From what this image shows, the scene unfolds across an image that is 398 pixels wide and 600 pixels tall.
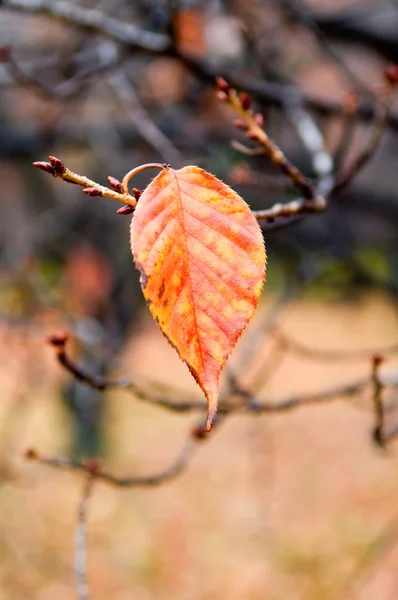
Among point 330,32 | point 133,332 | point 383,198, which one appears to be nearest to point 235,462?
point 133,332

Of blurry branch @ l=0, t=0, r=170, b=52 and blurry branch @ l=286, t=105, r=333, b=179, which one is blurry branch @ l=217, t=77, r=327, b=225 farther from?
blurry branch @ l=0, t=0, r=170, b=52

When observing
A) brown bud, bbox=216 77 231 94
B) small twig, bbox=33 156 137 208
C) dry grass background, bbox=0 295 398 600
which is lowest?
dry grass background, bbox=0 295 398 600

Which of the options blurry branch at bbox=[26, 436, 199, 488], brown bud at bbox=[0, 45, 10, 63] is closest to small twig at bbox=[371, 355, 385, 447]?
blurry branch at bbox=[26, 436, 199, 488]

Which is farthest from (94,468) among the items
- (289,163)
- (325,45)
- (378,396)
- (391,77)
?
(325,45)

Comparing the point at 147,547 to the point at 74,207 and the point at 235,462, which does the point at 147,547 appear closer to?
the point at 235,462

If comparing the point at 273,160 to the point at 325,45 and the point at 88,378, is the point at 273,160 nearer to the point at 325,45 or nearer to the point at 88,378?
the point at 88,378

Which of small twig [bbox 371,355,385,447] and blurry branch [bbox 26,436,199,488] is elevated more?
small twig [bbox 371,355,385,447]

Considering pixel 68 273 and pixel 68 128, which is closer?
pixel 68 128
